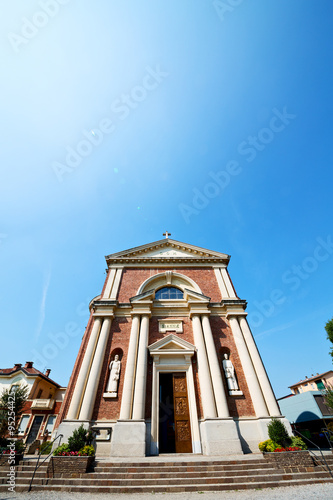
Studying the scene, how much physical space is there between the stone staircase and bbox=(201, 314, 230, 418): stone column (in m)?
2.90

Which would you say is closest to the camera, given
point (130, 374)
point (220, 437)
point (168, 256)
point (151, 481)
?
point (151, 481)

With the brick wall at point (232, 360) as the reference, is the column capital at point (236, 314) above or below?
above

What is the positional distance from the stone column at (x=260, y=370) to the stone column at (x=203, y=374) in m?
2.79

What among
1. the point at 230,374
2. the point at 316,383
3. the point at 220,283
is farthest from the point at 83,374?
the point at 316,383

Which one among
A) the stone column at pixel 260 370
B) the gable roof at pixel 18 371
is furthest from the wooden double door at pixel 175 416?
the gable roof at pixel 18 371

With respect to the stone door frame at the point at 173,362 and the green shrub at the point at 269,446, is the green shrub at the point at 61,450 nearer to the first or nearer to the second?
the stone door frame at the point at 173,362

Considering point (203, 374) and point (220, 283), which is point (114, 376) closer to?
point (203, 374)

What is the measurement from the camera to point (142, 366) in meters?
12.2

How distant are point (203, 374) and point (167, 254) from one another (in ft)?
30.2

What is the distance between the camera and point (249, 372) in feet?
41.5

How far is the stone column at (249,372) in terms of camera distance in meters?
11.6

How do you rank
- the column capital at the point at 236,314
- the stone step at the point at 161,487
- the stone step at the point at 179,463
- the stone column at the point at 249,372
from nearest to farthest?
the stone step at the point at 161,487 → the stone step at the point at 179,463 → the stone column at the point at 249,372 → the column capital at the point at 236,314

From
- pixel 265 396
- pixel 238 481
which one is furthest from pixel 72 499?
pixel 265 396

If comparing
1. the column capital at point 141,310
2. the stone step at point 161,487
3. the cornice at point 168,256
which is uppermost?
the cornice at point 168,256
